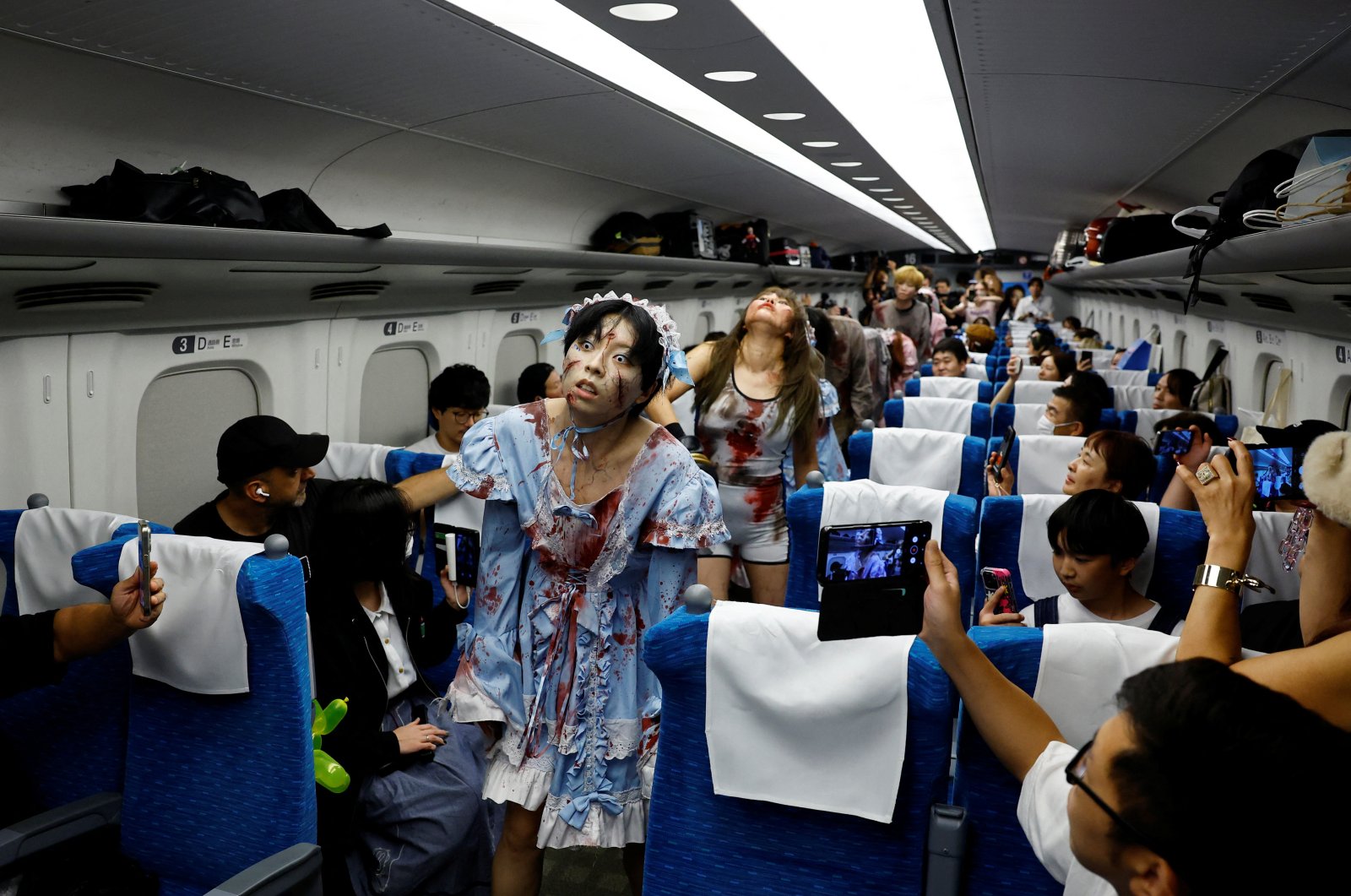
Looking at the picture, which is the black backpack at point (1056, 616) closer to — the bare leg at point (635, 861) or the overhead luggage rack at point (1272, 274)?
the overhead luggage rack at point (1272, 274)

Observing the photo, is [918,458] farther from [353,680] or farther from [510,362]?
[510,362]

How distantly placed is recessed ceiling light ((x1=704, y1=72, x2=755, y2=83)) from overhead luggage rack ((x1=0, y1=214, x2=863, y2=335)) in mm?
1614

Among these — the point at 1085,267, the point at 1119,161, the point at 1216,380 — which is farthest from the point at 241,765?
the point at 1085,267

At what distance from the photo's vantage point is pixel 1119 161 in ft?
22.3

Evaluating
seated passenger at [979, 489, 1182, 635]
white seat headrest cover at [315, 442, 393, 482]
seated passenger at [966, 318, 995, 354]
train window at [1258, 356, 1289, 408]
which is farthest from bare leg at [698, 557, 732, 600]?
seated passenger at [966, 318, 995, 354]

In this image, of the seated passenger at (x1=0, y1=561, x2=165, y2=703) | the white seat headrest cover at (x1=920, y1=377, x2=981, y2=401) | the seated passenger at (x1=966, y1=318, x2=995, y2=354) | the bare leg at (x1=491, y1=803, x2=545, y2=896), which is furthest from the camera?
the seated passenger at (x1=966, y1=318, x2=995, y2=354)

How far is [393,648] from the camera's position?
302 cm

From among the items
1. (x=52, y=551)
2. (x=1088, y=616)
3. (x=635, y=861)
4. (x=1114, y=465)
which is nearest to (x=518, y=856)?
(x=635, y=861)

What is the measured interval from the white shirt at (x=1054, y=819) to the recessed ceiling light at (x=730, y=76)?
11.6 ft

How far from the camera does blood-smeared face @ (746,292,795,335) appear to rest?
169 inches

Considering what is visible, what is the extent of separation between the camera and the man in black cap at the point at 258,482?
3.40 m

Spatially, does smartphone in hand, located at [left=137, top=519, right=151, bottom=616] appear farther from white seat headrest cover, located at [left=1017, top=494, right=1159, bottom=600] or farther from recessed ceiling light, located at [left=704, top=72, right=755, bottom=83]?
recessed ceiling light, located at [left=704, top=72, right=755, bottom=83]

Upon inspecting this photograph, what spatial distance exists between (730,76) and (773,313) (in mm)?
1139

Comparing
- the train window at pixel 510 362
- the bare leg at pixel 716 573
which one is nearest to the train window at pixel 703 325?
the train window at pixel 510 362
